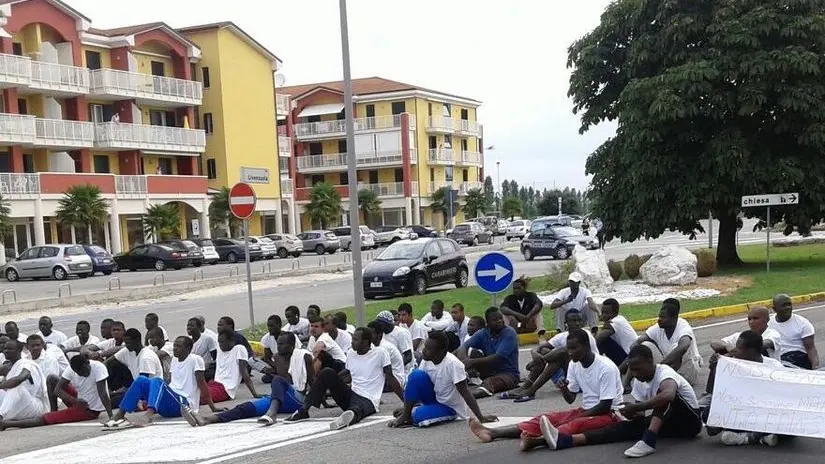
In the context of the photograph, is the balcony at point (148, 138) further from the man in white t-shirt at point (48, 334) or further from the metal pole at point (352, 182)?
the metal pole at point (352, 182)

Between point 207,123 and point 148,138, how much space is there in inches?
340

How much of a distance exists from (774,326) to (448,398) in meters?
3.63

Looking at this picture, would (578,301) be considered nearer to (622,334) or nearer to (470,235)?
(622,334)

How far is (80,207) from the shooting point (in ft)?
143

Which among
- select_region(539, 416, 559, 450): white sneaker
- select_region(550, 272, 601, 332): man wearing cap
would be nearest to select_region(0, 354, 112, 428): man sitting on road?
select_region(539, 416, 559, 450): white sneaker

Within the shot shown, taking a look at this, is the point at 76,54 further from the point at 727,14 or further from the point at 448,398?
the point at 448,398

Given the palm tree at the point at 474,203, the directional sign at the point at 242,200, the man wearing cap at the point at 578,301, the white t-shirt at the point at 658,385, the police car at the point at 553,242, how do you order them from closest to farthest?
the white t-shirt at the point at 658,385, the man wearing cap at the point at 578,301, the directional sign at the point at 242,200, the police car at the point at 553,242, the palm tree at the point at 474,203

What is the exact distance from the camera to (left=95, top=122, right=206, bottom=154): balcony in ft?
160

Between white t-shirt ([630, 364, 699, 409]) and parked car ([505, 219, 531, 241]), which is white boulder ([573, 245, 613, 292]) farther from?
parked car ([505, 219, 531, 241])

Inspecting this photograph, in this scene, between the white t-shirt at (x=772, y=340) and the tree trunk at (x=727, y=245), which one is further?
the tree trunk at (x=727, y=245)

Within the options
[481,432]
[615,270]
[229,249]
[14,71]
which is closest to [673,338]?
[481,432]

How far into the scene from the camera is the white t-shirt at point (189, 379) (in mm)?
10656

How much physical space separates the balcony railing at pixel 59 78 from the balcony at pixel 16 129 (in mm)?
2308

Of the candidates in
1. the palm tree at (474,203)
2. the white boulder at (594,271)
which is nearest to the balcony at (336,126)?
the palm tree at (474,203)
